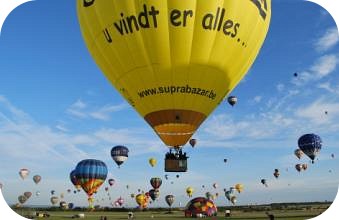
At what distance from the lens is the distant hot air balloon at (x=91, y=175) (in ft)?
111

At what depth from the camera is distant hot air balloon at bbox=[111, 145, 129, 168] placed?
3666cm

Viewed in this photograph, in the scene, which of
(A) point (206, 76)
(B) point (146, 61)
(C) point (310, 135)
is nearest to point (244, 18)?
(A) point (206, 76)

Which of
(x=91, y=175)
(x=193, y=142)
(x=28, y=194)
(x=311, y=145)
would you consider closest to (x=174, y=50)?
(x=193, y=142)

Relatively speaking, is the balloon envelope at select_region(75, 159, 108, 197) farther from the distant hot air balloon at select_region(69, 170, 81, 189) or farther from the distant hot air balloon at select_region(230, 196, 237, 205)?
the distant hot air balloon at select_region(230, 196, 237, 205)

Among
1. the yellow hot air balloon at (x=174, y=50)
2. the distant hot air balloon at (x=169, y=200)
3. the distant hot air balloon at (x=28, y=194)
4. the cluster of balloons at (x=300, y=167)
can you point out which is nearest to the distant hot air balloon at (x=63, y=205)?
the distant hot air balloon at (x=28, y=194)

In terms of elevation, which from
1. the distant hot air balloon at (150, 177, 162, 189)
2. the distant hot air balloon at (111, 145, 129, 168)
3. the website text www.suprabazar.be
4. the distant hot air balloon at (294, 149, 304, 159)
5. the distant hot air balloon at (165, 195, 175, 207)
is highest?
the distant hot air balloon at (294, 149, 304, 159)

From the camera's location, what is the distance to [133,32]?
13.0 metres

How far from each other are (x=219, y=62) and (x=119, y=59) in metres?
3.15

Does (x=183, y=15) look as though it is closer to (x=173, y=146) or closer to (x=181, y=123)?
(x=181, y=123)

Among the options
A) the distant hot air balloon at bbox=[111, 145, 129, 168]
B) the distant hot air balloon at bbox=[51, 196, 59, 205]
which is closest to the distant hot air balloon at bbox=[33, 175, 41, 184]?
the distant hot air balloon at bbox=[51, 196, 59, 205]

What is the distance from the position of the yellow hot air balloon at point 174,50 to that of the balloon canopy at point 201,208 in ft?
40.4

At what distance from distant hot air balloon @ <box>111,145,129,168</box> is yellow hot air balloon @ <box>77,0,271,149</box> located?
2217 centimetres

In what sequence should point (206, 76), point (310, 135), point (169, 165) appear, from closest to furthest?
1. point (206, 76)
2. point (169, 165)
3. point (310, 135)

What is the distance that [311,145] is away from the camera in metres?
34.5
